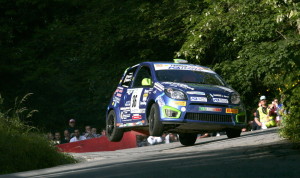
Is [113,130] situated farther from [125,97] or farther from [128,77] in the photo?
[128,77]

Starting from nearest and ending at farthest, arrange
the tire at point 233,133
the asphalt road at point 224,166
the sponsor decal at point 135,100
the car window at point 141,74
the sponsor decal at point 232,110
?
the asphalt road at point 224,166, the sponsor decal at point 232,110, the sponsor decal at point 135,100, the tire at point 233,133, the car window at point 141,74

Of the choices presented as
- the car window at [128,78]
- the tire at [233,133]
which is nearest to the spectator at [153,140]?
the car window at [128,78]

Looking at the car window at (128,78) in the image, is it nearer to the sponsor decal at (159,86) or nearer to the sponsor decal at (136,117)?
the sponsor decal at (136,117)

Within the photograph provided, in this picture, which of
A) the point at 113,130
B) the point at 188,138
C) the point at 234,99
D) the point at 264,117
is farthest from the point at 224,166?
the point at 264,117

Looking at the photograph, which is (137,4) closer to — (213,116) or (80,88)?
(80,88)

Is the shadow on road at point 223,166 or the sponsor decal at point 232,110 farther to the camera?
the sponsor decal at point 232,110

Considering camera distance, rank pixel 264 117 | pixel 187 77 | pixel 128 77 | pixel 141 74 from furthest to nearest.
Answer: pixel 264 117 → pixel 128 77 → pixel 141 74 → pixel 187 77

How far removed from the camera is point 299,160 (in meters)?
9.32

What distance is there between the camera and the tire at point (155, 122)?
591 inches

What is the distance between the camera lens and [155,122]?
595 inches

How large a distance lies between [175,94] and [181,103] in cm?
22

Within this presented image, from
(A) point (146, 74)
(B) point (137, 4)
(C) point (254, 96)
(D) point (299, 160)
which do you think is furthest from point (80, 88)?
(D) point (299, 160)

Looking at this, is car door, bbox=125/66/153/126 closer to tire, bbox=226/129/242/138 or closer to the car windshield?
the car windshield

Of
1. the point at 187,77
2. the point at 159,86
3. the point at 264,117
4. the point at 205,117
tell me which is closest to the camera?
the point at 205,117
